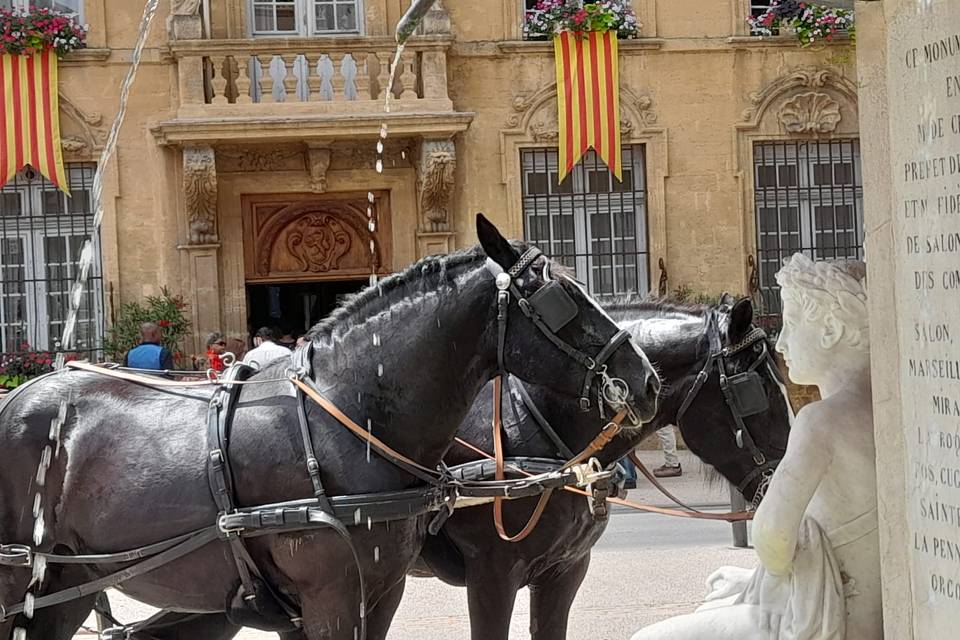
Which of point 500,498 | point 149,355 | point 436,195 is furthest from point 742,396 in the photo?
point 436,195

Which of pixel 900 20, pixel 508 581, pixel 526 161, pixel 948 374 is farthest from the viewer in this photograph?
pixel 526 161

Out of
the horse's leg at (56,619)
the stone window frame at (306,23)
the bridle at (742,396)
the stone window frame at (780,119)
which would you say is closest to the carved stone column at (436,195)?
the stone window frame at (306,23)

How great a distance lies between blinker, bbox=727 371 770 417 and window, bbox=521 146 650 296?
11651mm

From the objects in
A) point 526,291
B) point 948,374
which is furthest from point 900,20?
point 526,291

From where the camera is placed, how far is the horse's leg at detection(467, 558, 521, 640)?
15.6 ft

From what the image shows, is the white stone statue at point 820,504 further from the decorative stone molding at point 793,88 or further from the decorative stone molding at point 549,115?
the decorative stone molding at point 793,88

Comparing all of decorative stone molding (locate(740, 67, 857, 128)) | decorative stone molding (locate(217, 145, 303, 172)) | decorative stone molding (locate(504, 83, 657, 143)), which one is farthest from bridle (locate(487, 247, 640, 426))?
decorative stone molding (locate(740, 67, 857, 128))

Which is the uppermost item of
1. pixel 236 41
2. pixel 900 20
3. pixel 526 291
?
pixel 236 41

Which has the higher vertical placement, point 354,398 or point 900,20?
point 900,20

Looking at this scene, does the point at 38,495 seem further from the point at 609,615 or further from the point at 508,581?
the point at 609,615

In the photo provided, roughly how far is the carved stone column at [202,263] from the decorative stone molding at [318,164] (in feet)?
3.68

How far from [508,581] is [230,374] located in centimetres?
124

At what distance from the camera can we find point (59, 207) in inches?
628

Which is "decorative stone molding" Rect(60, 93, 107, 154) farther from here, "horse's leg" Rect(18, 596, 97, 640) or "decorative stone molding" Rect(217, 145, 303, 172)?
"horse's leg" Rect(18, 596, 97, 640)
